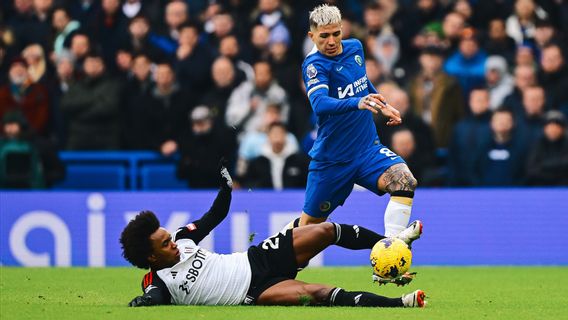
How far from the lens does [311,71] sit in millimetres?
11250

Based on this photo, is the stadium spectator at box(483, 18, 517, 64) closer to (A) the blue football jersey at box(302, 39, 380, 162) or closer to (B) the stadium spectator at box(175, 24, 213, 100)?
(B) the stadium spectator at box(175, 24, 213, 100)

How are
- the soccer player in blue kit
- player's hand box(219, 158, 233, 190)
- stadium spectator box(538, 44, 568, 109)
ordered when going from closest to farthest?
player's hand box(219, 158, 233, 190) < the soccer player in blue kit < stadium spectator box(538, 44, 568, 109)

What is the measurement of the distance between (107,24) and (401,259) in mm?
11235

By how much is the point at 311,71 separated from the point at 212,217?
1.63m

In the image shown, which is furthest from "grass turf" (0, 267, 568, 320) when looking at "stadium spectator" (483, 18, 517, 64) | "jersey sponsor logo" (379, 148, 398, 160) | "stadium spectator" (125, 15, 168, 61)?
"stadium spectator" (125, 15, 168, 61)

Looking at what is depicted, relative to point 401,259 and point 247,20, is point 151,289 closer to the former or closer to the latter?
point 401,259

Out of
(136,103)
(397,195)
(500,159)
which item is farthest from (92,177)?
(397,195)

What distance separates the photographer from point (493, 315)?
995 cm

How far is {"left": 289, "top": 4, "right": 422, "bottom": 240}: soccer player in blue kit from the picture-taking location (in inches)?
437

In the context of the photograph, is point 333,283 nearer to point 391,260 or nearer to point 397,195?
Result: point 397,195

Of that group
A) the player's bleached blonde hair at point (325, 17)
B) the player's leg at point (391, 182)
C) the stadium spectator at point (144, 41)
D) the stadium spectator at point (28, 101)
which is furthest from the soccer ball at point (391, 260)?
the stadium spectator at point (28, 101)

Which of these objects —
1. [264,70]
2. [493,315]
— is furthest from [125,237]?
[264,70]

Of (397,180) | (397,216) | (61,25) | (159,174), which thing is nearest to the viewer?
(397,216)

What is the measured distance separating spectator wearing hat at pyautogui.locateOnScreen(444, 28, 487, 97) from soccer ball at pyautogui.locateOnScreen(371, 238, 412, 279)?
8.26 metres
